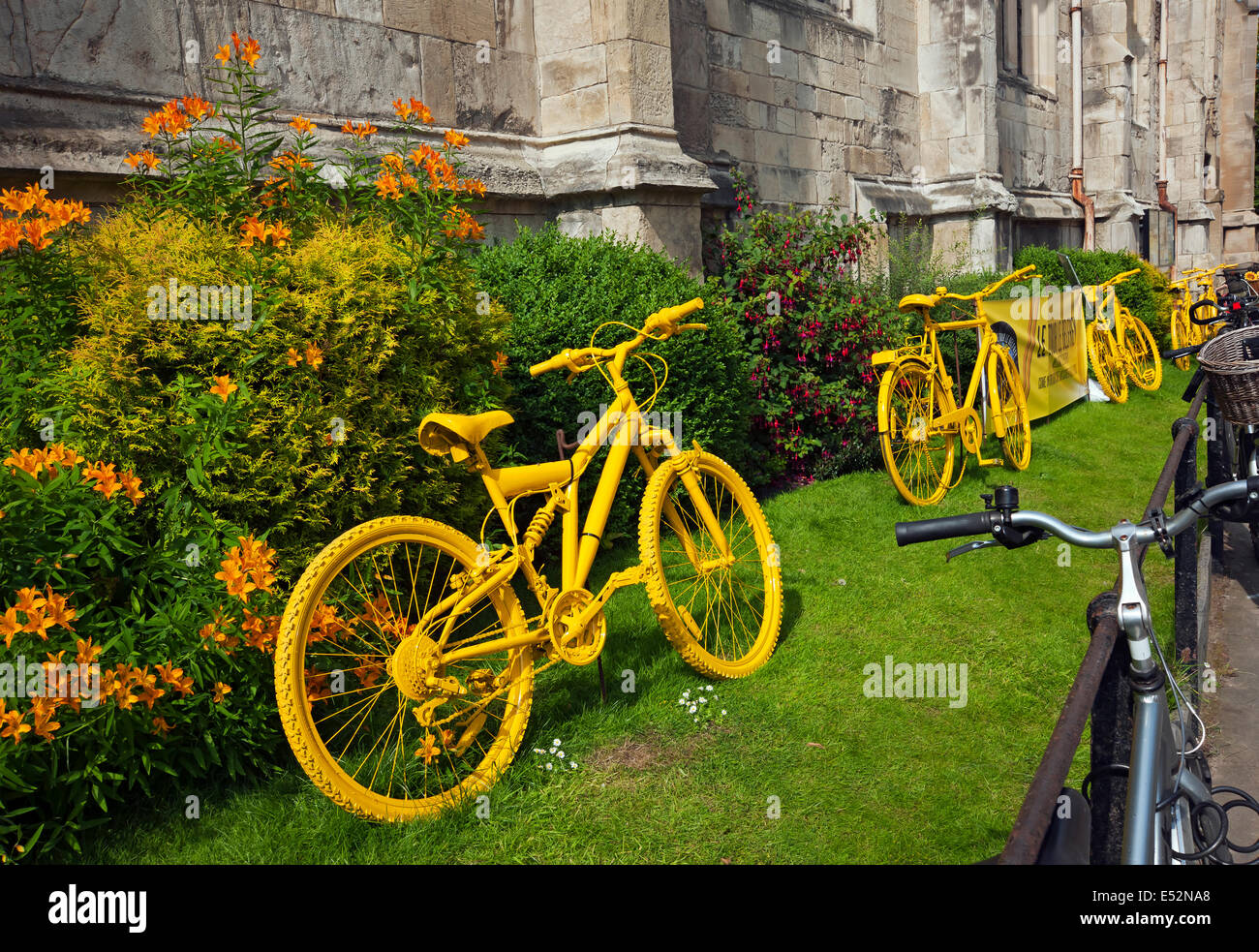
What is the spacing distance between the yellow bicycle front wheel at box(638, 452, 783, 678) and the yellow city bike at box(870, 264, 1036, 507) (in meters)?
1.75

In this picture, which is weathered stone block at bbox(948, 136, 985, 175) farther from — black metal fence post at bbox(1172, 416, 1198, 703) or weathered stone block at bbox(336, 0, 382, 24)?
black metal fence post at bbox(1172, 416, 1198, 703)

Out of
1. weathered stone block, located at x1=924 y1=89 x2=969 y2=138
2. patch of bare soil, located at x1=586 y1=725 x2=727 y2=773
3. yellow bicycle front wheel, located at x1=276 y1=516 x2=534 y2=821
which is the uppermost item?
weathered stone block, located at x1=924 y1=89 x2=969 y2=138

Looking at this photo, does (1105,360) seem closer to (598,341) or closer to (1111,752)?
(598,341)

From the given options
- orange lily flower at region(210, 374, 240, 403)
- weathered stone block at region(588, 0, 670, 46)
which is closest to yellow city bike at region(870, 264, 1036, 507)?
weathered stone block at region(588, 0, 670, 46)

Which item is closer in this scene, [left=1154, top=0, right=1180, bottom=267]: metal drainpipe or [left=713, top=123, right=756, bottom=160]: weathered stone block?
[left=713, top=123, right=756, bottom=160]: weathered stone block

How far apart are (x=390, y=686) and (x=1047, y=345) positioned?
7.45m

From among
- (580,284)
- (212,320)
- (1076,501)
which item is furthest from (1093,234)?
(212,320)

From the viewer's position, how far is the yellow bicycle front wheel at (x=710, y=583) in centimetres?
376

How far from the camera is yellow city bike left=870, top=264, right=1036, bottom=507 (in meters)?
6.18

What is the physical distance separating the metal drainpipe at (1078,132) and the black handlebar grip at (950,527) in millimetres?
17104

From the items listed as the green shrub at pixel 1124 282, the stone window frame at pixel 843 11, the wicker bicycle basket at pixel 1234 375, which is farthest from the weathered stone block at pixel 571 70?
the green shrub at pixel 1124 282

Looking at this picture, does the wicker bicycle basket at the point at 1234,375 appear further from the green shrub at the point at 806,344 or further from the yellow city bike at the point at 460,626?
the green shrub at the point at 806,344

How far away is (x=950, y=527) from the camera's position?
2.02 m
